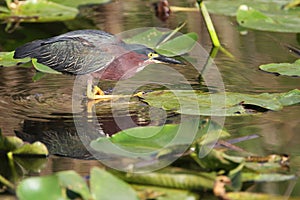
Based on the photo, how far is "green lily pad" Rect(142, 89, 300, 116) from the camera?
357 cm

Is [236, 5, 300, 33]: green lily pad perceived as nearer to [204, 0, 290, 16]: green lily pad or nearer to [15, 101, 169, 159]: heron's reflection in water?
[204, 0, 290, 16]: green lily pad

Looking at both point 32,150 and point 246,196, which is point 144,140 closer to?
point 32,150

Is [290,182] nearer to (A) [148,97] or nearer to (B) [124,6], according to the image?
(A) [148,97]

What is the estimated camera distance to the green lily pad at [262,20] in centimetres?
521

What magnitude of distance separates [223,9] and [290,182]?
10.5 ft

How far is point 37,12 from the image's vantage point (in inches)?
237

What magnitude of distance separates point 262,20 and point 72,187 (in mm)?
3247

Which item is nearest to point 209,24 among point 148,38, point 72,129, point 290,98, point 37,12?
point 148,38

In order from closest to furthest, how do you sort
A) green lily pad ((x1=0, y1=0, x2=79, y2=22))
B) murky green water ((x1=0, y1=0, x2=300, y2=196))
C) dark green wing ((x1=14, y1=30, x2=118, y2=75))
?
murky green water ((x1=0, y1=0, x2=300, y2=196))
dark green wing ((x1=14, y1=30, x2=118, y2=75))
green lily pad ((x1=0, y1=0, x2=79, y2=22))

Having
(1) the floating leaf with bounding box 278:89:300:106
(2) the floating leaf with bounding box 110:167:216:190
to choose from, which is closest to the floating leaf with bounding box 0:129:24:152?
(2) the floating leaf with bounding box 110:167:216:190

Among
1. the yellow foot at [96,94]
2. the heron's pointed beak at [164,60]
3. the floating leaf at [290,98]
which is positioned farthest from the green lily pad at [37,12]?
the floating leaf at [290,98]

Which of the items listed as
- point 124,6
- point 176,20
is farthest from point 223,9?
point 124,6

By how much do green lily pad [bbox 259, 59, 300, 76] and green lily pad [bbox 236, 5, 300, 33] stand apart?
882mm

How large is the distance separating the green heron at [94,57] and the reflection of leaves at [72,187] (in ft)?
6.28
